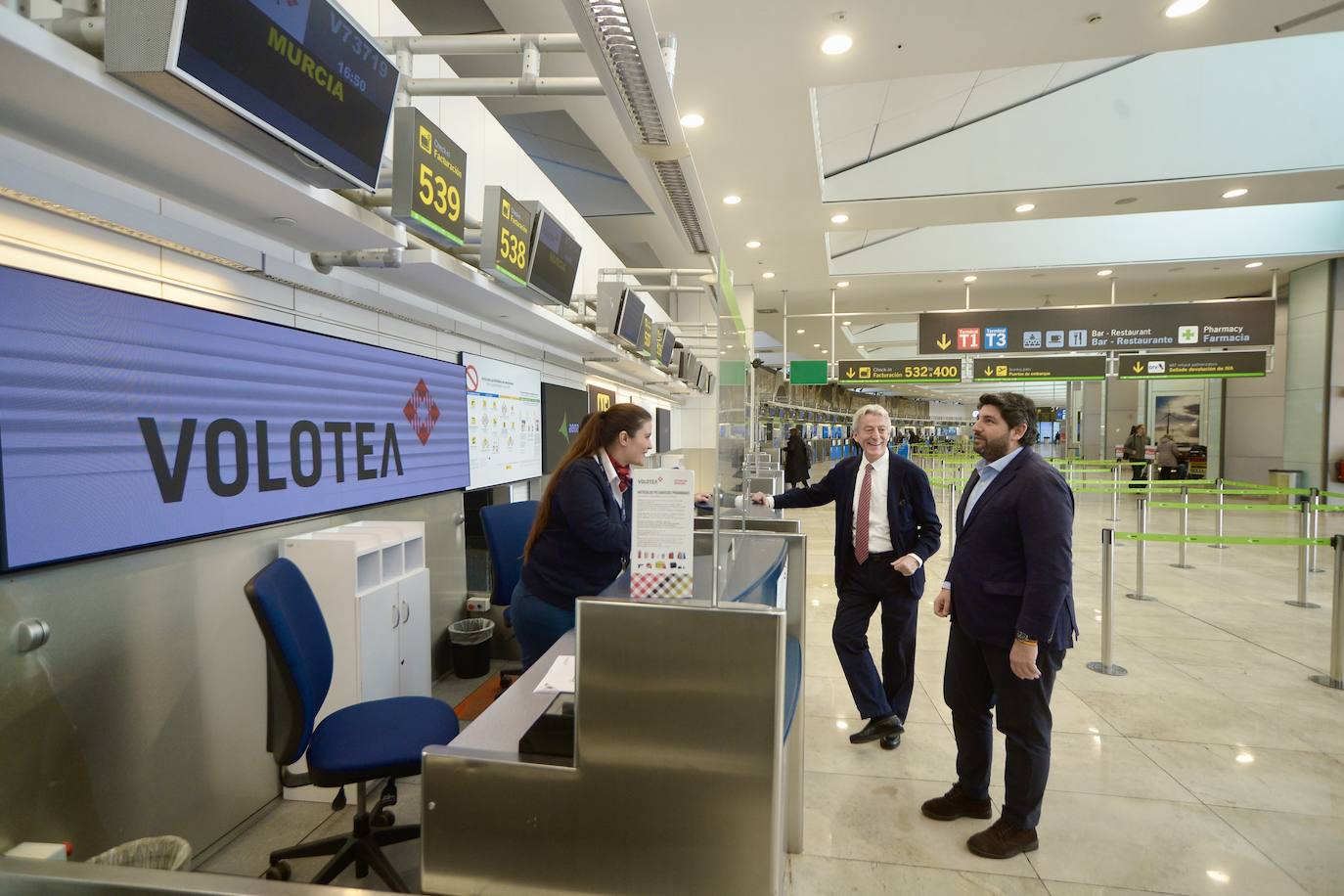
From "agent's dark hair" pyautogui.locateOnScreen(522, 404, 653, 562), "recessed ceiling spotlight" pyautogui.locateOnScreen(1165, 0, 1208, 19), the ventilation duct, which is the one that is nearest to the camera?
the ventilation duct

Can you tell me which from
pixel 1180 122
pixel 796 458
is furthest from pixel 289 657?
pixel 796 458

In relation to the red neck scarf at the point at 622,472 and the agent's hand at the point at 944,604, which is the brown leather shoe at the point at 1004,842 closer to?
the agent's hand at the point at 944,604

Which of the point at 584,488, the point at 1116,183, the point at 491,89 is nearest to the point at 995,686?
the point at 584,488

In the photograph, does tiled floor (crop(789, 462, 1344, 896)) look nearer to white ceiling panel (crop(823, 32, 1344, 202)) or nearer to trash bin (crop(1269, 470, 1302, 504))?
white ceiling panel (crop(823, 32, 1344, 202))

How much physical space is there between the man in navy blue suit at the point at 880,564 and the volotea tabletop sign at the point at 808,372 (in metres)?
8.64

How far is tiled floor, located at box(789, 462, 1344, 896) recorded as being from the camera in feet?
7.50

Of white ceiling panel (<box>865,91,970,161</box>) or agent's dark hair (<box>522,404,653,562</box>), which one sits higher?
white ceiling panel (<box>865,91,970,161</box>)

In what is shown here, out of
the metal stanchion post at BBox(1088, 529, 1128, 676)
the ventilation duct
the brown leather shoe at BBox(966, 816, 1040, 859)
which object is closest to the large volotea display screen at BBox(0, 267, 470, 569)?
the ventilation duct

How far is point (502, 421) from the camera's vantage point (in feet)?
17.0

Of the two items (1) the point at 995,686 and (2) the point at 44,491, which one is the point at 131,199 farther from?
(1) the point at 995,686

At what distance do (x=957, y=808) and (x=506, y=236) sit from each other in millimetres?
3332

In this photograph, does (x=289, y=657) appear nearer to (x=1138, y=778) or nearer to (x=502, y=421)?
(x=502, y=421)

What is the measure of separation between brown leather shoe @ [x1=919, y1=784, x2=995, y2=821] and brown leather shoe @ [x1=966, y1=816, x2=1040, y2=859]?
19 centimetres

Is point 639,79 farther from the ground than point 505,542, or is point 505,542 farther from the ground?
point 639,79
